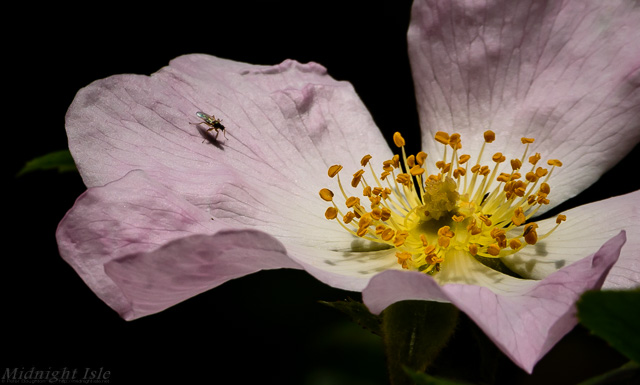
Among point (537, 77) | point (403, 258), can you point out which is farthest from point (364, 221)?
point (537, 77)

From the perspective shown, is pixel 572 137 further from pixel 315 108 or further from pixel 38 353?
pixel 38 353

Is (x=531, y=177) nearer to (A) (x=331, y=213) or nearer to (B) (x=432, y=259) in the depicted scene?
(B) (x=432, y=259)

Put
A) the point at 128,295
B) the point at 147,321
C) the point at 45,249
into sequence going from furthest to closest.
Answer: the point at 45,249, the point at 147,321, the point at 128,295

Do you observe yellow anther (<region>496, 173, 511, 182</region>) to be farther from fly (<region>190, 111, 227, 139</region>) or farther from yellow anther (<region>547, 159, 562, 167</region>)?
fly (<region>190, 111, 227, 139</region>)

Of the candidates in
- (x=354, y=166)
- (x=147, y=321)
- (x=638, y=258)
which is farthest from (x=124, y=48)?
(x=638, y=258)

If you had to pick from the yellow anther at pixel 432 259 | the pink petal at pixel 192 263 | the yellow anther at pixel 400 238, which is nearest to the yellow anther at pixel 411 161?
the yellow anther at pixel 400 238

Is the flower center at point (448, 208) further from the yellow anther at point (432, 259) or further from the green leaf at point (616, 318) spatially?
the green leaf at point (616, 318)
